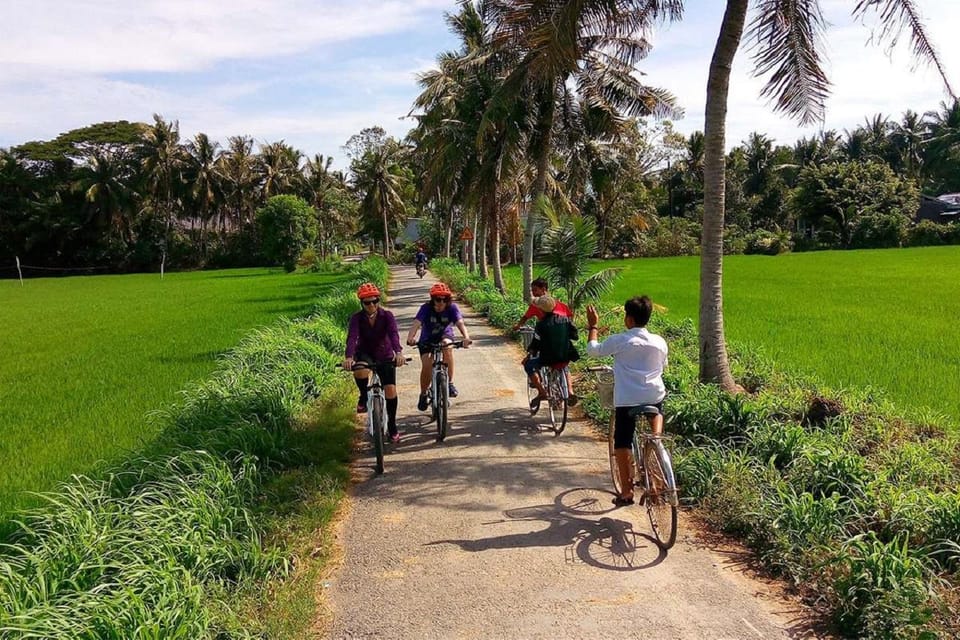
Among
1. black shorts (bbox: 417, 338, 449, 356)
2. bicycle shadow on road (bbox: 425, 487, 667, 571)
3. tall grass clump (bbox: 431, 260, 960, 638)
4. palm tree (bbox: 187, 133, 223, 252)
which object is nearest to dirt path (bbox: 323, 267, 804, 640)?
bicycle shadow on road (bbox: 425, 487, 667, 571)

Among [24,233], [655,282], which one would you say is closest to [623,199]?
[655,282]

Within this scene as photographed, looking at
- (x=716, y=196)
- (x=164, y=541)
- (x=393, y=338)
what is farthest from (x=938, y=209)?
(x=164, y=541)

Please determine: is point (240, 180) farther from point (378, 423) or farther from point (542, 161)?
point (378, 423)

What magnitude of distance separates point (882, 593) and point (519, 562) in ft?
6.85

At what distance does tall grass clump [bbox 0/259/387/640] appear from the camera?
9.98 ft

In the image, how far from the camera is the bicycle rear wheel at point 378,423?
19.5 feet

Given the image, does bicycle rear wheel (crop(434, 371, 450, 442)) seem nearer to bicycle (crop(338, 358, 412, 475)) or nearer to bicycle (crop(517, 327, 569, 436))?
bicycle (crop(338, 358, 412, 475))

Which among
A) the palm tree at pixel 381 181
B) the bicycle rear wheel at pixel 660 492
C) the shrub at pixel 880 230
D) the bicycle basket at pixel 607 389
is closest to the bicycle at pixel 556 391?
the bicycle basket at pixel 607 389

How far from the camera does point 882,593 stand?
3.44m

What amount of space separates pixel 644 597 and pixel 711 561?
722 mm

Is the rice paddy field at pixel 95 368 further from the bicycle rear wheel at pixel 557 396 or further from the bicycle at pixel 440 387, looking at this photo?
the bicycle rear wheel at pixel 557 396

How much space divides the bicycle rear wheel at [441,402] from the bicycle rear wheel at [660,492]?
274 centimetres

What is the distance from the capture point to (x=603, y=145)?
1677cm

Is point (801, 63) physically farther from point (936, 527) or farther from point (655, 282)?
point (655, 282)
